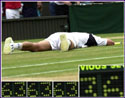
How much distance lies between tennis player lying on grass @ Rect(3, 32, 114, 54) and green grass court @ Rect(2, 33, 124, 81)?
12 cm

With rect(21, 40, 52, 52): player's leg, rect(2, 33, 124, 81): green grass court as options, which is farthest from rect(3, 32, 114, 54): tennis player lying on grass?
rect(2, 33, 124, 81): green grass court

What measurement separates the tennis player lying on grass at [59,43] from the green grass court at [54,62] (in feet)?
0.40

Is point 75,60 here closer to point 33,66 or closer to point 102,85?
point 33,66

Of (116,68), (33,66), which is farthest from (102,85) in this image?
(33,66)

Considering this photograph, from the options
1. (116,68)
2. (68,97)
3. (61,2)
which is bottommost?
(68,97)

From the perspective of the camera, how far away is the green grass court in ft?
21.4

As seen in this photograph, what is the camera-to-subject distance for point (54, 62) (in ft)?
25.7

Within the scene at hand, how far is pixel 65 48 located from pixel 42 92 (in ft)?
12.5

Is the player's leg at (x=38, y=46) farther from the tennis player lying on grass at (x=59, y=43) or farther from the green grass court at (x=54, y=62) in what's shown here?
the green grass court at (x=54, y=62)

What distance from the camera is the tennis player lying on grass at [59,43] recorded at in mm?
8727

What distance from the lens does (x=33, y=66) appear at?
752 cm
